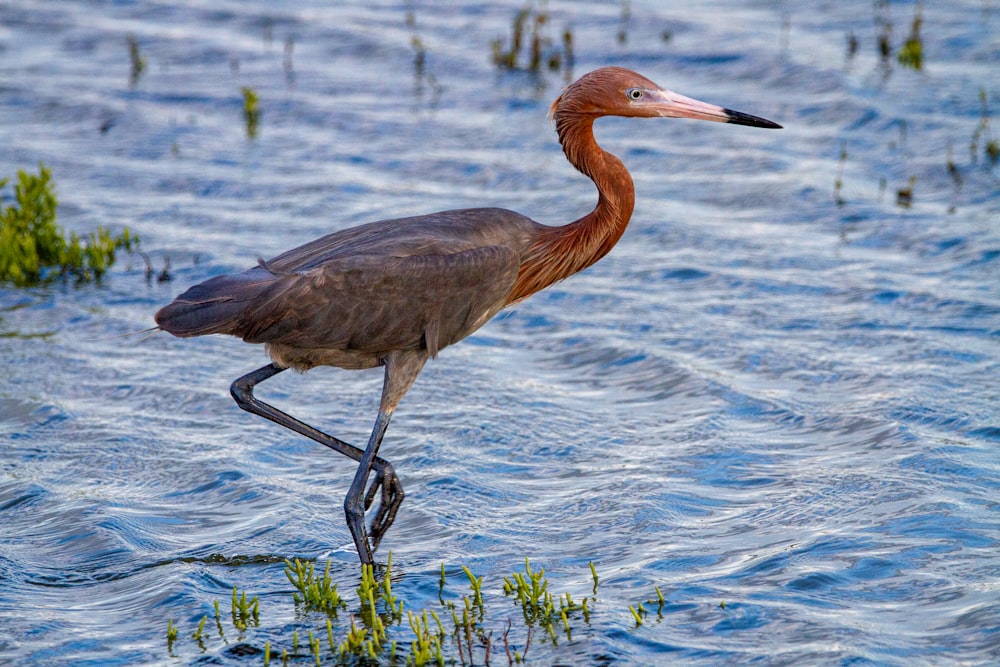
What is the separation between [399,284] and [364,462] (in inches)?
34.5

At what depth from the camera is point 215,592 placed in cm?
587

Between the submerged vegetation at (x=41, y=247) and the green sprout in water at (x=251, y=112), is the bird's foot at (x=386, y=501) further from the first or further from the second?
the green sprout in water at (x=251, y=112)

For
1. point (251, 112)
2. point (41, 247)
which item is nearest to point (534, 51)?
point (251, 112)

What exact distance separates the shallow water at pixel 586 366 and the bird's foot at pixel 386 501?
13cm

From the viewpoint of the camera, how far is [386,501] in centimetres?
646

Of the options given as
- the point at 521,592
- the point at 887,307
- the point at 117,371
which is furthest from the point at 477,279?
the point at 887,307

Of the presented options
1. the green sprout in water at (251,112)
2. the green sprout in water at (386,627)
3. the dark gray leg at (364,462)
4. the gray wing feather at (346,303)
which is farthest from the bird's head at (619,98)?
the green sprout in water at (251,112)

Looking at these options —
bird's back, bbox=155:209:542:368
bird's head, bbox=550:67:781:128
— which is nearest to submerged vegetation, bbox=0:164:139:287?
bird's back, bbox=155:209:542:368

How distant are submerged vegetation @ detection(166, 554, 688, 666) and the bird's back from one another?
1.14 metres

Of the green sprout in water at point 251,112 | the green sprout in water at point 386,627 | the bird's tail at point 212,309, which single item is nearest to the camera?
the green sprout in water at point 386,627

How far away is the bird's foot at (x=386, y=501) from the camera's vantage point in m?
6.43

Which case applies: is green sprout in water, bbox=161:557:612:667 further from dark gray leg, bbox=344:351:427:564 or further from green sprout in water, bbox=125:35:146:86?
green sprout in water, bbox=125:35:146:86

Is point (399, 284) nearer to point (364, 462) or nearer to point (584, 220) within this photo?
point (364, 462)

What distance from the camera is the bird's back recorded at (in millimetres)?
6125
